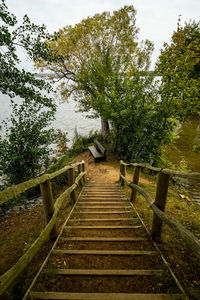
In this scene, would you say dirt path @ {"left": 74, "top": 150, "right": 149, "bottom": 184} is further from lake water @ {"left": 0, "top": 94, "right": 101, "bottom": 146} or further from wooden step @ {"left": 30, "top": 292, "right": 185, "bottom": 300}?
lake water @ {"left": 0, "top": 94, "right": 101, "bottom": 146}

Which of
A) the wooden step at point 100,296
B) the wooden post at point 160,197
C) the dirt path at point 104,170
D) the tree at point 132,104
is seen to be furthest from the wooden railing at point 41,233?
the tree at point 132,104

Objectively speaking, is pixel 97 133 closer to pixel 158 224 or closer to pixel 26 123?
→ pixel 26 123

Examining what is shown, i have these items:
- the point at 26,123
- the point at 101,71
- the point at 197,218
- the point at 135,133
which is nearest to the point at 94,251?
the point at 197,218

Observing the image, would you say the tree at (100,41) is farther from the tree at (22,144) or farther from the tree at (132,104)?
the tree at (22,144)

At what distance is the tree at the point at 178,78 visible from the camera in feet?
20.4

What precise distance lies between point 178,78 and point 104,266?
7.67 meters

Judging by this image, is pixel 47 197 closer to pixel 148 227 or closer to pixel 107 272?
pixel 107 272

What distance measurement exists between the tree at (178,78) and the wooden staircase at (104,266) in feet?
19.9

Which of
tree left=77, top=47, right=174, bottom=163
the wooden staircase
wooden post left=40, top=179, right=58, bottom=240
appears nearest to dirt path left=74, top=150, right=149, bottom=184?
tree left=77, top=47, right=174, bottom=163

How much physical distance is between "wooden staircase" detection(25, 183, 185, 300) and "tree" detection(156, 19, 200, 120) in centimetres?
606

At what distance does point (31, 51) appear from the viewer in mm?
4074

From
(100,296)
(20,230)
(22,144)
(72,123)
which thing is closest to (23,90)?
(22,144)

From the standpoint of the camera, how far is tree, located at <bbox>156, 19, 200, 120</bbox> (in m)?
6.23

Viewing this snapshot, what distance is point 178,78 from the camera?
666 cm
